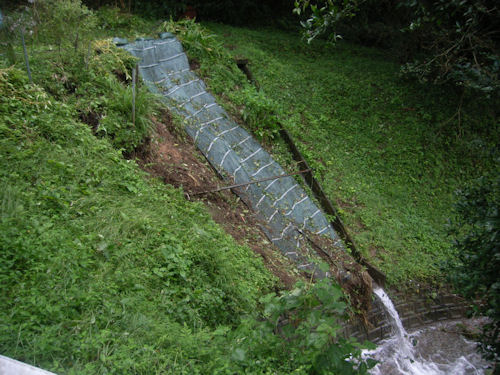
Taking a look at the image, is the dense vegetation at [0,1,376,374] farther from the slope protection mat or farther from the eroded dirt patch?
the slope protection mat

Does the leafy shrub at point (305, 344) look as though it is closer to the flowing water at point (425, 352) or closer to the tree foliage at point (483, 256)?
the tree foliage at point (483, 256)

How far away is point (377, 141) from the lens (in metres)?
8.18

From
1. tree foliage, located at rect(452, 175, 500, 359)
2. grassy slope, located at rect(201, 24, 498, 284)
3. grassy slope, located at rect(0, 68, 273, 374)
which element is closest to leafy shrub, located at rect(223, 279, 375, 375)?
grassy slope, located at rect(0, 68, 273, 374)

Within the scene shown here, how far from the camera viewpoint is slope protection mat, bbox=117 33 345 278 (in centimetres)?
586

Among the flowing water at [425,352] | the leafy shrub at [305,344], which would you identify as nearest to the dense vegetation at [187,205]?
the leafy shrub at [305,344]

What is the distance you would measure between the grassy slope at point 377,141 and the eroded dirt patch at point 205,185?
183 centimetres

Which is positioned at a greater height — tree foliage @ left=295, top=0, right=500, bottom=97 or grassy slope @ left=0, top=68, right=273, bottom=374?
tree foliage @ left=295, top=0, right=500, bottom=97

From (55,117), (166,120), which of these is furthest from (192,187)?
(55,117)

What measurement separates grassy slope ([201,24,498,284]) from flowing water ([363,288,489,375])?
0.72 m

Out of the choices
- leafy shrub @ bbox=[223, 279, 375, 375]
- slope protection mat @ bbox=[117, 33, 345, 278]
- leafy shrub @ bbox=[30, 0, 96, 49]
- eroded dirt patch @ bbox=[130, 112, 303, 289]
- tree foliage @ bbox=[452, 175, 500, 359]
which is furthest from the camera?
slope protection mat @ bbox=[117, 33, 345, 278]

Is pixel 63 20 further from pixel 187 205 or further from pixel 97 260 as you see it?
pixel 97 260

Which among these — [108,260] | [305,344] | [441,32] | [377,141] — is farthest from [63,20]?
[441,32]

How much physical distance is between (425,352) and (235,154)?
12.7 ft

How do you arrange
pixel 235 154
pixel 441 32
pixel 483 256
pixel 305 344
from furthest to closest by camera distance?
pixel 441 32
pixel 235 154
pixel 483 256
pixel 305 344
